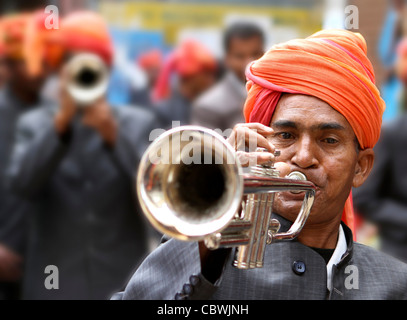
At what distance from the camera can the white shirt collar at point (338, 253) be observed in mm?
3340

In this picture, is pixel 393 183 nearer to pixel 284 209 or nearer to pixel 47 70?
pixel 47 70

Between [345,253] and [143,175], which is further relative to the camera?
[345,253]

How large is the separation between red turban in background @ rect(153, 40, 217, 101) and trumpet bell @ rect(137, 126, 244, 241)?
Result: 637cm

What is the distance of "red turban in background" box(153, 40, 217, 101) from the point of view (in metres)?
9.16

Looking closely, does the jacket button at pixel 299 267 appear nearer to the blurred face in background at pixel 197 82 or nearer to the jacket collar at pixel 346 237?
the jacket collar at pixel 346 237

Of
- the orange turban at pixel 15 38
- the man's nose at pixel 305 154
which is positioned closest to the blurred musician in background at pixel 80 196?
the orange turban at pixel 15 38

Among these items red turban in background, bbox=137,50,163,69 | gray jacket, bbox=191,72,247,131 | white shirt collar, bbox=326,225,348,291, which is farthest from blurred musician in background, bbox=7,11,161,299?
red turban in background, bbox=137,50,163,69

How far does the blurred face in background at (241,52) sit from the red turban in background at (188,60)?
178cm

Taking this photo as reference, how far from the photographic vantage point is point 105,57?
248 inches

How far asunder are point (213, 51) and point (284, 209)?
20.9ft

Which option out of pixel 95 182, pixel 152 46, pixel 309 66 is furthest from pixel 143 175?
pixel 152 46

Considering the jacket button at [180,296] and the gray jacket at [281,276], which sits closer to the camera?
the jacket button at [180,296]

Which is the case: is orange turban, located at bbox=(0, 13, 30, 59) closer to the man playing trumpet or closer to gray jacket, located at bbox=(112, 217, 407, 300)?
the man playing trumpet

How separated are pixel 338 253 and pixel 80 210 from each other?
2741 mm
